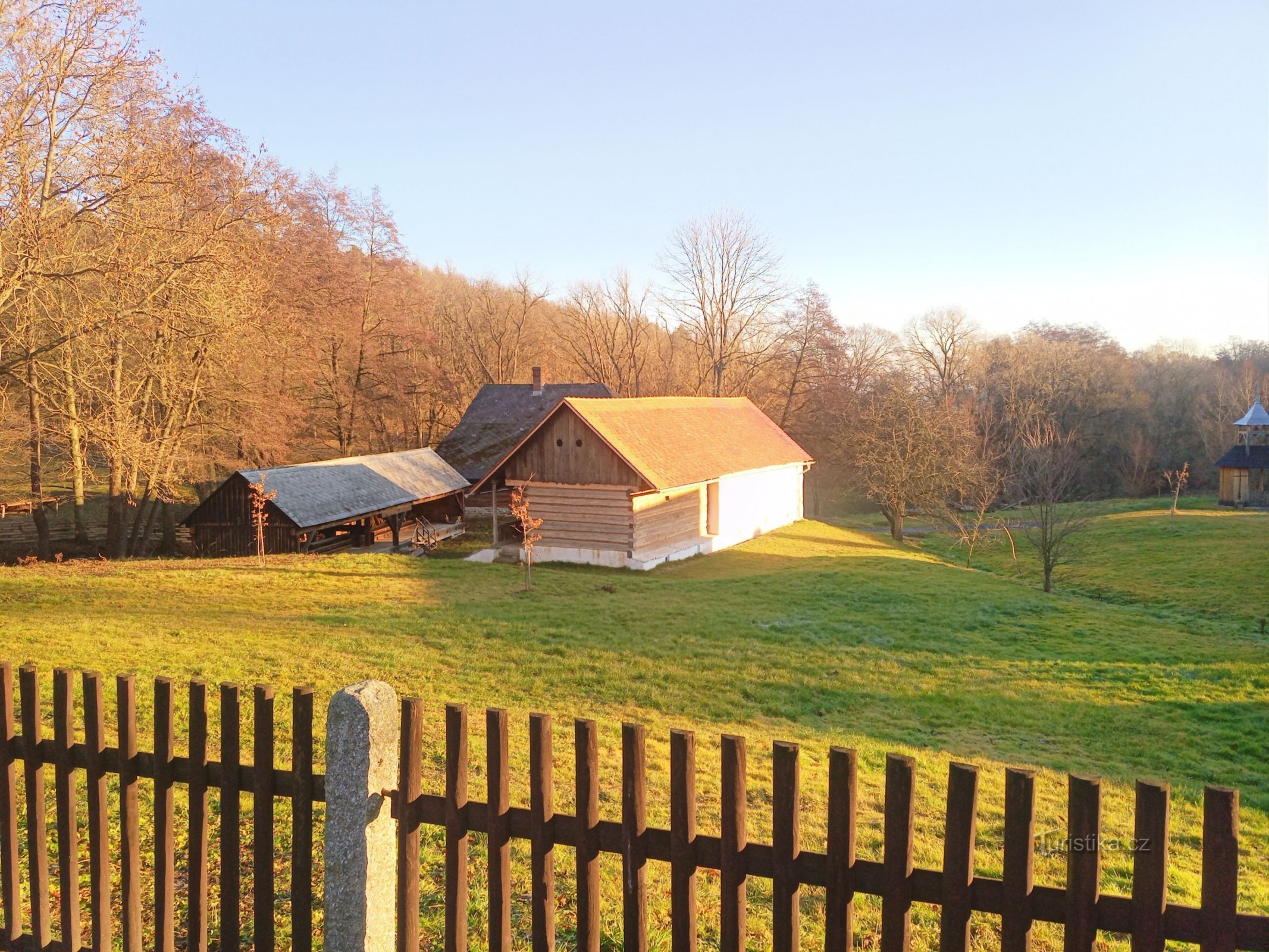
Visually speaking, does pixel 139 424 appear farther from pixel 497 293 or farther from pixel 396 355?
pixel 497 293

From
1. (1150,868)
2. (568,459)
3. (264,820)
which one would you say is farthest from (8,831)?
(568,459)

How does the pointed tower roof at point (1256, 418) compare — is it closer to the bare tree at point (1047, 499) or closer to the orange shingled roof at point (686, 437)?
the bare tree at point (1047, 499)

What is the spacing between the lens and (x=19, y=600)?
15836 mm

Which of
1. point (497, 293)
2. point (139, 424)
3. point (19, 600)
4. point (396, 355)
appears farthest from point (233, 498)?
point (497, 293)

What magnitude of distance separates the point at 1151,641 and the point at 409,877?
1865 centimetres

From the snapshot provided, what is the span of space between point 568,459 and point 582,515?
1811mm

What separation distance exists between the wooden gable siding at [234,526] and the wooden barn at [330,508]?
0.08 ft

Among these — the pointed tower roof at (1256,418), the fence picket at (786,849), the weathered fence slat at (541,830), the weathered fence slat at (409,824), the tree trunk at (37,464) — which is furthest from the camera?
the pointed tower roof at (1256,418)

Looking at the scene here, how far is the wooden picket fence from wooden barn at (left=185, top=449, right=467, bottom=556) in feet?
79.4

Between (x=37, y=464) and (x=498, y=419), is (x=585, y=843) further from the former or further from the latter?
(x=498, y=419)

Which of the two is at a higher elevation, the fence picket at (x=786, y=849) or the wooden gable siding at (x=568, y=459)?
the wooden gable siding at (x=568, y=459)

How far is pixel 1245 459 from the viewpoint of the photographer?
48844 millimetres

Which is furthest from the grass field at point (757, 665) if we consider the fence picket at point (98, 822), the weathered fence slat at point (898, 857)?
the weathered fence slat at point (898, 857)

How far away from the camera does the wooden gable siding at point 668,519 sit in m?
26.3
